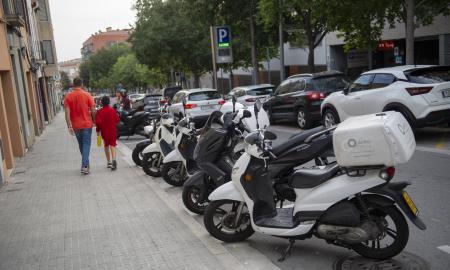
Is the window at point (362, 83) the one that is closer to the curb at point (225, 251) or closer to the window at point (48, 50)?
the curb at point (225, 251)

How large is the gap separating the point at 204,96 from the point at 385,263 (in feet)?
47.6

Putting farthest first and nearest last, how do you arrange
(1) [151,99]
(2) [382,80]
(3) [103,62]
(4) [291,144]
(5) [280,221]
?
(3) [103,62]
(1) [151,99]
(2) [382,80]
(4) [291,144]
(5) [280,221]

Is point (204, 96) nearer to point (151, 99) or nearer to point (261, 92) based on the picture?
point (261, 92)

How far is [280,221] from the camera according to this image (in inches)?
199

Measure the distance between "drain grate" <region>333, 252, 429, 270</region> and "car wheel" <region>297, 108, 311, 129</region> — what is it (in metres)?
10.4

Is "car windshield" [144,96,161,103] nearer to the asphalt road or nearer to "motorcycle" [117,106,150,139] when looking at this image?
"motorcycle" [117,106,150,139]

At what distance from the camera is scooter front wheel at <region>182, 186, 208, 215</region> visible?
21.9 ft

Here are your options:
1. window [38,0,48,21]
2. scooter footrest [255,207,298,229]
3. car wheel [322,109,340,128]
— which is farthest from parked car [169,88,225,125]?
window [38,0,48,21]

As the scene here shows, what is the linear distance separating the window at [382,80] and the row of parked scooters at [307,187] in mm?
5668

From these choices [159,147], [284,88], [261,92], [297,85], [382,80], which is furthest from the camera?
[261,92]

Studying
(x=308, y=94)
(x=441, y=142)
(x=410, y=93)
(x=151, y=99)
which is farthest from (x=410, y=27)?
(x=151, y=99)

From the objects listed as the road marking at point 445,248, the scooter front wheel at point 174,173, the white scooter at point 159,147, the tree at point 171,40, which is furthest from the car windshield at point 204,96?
the tree at point 171,40

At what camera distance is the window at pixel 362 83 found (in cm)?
1188

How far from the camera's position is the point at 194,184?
659 centimetres
